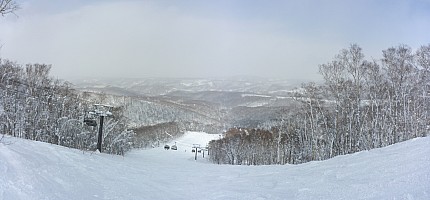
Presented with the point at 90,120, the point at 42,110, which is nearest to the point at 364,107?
the point at 90,120

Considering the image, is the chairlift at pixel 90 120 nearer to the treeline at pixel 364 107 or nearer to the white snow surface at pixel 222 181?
the white snow surface at pixel 222 181

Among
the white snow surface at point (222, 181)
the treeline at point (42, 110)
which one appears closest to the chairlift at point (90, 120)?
the treeline at point (42, 110)

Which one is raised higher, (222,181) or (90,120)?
(90,120)

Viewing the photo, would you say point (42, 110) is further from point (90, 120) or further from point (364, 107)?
point (364, 107)

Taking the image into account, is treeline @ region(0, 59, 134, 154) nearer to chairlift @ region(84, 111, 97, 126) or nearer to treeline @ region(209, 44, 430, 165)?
chairlift @ region(84, 111, 97, 126)

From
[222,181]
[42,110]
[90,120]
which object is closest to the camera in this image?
[222,181]

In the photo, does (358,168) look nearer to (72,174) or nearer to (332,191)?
(332,191)
